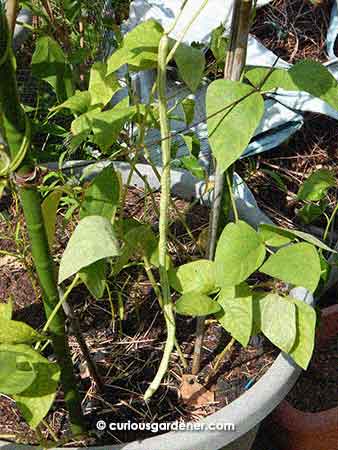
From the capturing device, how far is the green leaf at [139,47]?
647 millimetres

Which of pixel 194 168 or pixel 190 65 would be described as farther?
pixel 194 168

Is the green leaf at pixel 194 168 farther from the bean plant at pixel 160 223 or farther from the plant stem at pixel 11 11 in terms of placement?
the plant stem at pixel 11 11

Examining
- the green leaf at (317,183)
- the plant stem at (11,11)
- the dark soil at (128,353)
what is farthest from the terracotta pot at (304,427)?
the plant stem at (11,11)

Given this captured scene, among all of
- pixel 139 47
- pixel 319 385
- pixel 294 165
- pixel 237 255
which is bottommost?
pixel 319 385

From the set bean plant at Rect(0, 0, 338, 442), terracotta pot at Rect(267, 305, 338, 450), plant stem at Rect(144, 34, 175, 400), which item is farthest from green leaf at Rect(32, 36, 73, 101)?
terracotta pot at Rect(267, 305, 338, 450)

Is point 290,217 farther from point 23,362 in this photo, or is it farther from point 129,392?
point 23,362

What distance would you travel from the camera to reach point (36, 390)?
0.66 metres

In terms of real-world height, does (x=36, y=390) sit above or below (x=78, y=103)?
below

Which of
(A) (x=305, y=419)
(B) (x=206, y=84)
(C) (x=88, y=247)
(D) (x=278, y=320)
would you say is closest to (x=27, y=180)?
(C) (x=88, y=247)

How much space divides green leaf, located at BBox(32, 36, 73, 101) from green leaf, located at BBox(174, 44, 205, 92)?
0.22 meters

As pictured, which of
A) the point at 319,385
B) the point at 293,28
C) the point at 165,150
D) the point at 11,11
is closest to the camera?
the point at 11,11

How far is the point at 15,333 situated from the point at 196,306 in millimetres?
204

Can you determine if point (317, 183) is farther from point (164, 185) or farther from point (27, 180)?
point (27, 180)

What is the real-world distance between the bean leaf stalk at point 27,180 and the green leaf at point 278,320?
0.24 meters
